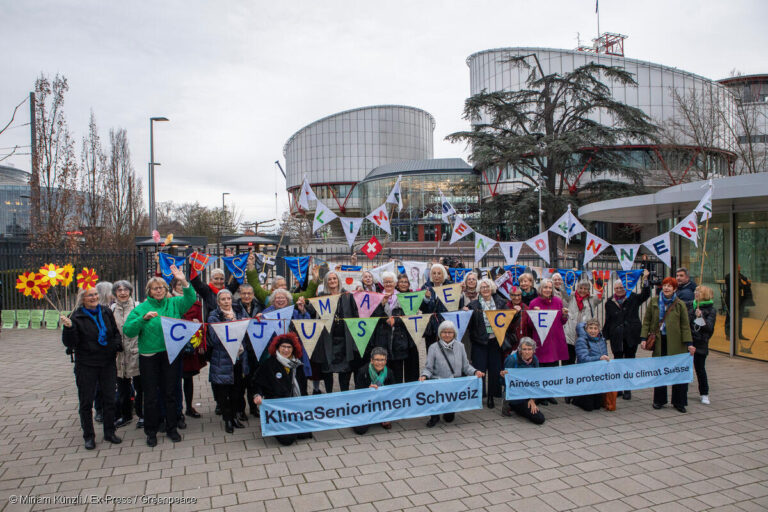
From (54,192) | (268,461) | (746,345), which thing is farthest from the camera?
(54,192)

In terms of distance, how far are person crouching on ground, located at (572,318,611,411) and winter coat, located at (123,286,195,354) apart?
5601mm

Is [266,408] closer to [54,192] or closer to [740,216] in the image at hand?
[740,216]

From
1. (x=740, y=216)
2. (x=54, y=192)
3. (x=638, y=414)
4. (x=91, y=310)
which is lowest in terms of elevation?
(x=638, y=414)

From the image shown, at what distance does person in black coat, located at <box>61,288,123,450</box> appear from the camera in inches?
219

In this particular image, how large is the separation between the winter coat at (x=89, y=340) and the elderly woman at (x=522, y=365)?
4941 millimetres

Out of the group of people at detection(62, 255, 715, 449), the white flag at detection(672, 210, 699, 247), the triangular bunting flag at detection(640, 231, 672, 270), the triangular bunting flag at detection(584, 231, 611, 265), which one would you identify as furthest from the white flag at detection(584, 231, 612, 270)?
the group of people at detection(62, 255, 715, 449)

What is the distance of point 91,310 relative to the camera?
570 centimetres

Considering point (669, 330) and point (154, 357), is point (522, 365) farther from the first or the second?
point (154, 357)

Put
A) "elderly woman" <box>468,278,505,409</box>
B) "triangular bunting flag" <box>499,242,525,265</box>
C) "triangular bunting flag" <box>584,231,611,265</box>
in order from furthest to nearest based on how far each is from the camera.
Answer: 1. "triangular bunting flag" <box>499,242,525,265</box>
2. "triangular bunting flag" <box>584,231,611,265</box>
3. "elderly woman" <box>468,278,505,409</box>

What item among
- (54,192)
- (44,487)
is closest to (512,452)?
(44,487)

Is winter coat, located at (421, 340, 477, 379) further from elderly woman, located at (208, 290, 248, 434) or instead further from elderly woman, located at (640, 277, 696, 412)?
elderly woman, located at (640, 277, 696, 412)

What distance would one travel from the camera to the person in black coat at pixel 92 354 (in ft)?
18.3

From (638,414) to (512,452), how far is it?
245 cm

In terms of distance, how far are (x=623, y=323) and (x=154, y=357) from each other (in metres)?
6.59
